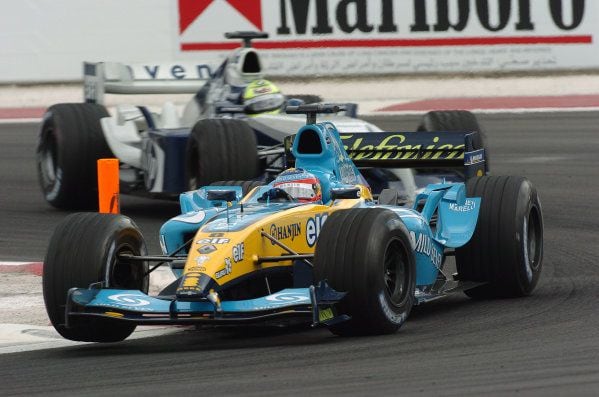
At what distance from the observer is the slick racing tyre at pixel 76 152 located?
16609mm

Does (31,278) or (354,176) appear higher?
(354,176)

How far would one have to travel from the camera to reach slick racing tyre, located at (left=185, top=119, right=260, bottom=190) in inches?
578

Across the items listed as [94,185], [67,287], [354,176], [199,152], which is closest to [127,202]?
[94,185]

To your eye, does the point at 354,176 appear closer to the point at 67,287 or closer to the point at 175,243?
the point at 175,243

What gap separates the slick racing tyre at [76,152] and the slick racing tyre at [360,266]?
25.7 feet

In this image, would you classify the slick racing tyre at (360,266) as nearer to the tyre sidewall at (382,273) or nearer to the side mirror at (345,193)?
the tyre sidewall at (382,273)

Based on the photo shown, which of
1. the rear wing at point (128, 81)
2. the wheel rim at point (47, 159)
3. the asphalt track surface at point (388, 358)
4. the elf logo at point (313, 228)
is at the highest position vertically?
the rear wing at point (128, 81)

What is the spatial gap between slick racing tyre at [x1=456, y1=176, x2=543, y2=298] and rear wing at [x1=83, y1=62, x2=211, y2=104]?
7.42 meters

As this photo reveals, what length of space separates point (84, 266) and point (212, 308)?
931 mm

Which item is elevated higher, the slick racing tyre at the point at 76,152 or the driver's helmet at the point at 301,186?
the driver's helmet at the point at 301,186

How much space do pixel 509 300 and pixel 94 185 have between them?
23.3 feet

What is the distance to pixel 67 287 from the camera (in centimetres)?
930

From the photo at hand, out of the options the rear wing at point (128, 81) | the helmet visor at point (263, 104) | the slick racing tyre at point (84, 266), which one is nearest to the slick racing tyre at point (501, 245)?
the slick racing tyre at point (84, 266)

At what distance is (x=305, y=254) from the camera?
959 centimetres
